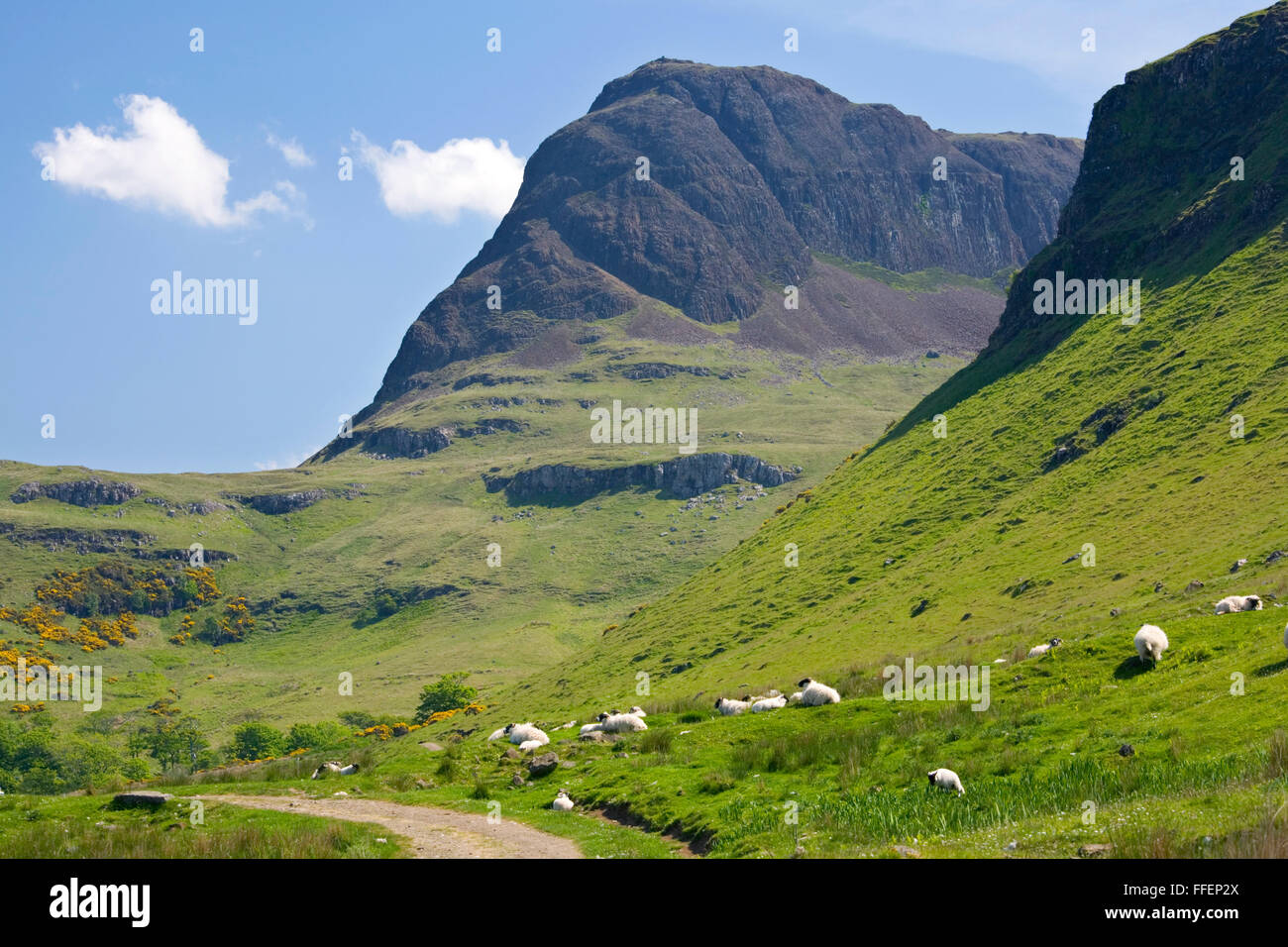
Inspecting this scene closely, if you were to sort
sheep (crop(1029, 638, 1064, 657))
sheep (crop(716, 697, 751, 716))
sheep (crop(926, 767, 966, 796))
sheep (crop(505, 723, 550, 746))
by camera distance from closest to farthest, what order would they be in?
sheep (crop(926, 767, 966, 796)), sheep (crop(1029, 638, 1064, 657)), sheep (crop(716, 697, 751, 716)), sheep (crop(505, 723, 550, 746))

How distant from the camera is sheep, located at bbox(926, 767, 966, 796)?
2411 cm

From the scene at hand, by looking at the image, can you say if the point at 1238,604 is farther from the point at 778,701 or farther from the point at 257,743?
the point at 257,743

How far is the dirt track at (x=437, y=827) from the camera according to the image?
23.2 meters

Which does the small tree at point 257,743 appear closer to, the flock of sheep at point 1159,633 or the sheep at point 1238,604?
the sheep at point 1238,604

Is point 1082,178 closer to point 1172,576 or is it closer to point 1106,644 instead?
point 1172,576

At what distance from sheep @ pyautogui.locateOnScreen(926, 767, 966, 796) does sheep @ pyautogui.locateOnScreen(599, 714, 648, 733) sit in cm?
2155

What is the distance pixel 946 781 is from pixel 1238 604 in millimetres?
20151

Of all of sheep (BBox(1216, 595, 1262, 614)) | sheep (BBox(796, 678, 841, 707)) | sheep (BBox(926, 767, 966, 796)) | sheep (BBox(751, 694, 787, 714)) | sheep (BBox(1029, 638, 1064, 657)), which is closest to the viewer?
sheep (BBox(926, 767, 966, 796))

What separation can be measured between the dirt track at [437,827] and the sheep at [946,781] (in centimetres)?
866

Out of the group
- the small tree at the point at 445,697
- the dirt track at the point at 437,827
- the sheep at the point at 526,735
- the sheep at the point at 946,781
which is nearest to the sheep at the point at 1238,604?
the sheep at the point at 946,781

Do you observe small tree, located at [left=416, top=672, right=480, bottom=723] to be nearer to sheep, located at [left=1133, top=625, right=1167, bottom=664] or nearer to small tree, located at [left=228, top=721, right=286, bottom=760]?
small tree, located at [left=228, top=721, right=286, bottom=760]

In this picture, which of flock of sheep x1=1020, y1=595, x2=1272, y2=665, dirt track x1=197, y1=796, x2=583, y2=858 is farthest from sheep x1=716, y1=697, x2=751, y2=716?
dirt track x1=197, y1=796, x2=583, y2=858

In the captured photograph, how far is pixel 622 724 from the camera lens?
44.9m
